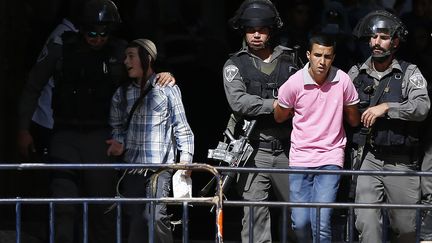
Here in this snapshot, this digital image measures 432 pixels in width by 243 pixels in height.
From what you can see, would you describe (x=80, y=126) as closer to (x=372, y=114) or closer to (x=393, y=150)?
(x=372, y=114)

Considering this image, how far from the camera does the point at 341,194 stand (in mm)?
9094

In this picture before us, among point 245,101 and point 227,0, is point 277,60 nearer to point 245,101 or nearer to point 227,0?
point 245,101

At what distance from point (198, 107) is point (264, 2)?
1.67m

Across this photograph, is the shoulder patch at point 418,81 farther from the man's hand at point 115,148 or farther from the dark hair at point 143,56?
the man's hand at point 115,148

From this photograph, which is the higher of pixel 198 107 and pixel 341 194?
pixel 198 107

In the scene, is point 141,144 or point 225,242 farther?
point 225,242

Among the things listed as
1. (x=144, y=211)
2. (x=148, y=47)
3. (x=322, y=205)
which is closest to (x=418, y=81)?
(x=322, y=205)

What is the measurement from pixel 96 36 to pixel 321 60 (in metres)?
1.65

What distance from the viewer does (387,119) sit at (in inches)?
307

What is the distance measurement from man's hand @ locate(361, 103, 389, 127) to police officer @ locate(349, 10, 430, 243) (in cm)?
Result: 2

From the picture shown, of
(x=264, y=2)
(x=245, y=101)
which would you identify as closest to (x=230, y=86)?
(x=245, y=101)

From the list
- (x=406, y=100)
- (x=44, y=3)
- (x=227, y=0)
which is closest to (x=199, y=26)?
(x=227, y=0)

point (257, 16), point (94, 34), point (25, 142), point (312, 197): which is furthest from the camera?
point (25, 142)

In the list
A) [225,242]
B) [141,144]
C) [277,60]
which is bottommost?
[225,242]
